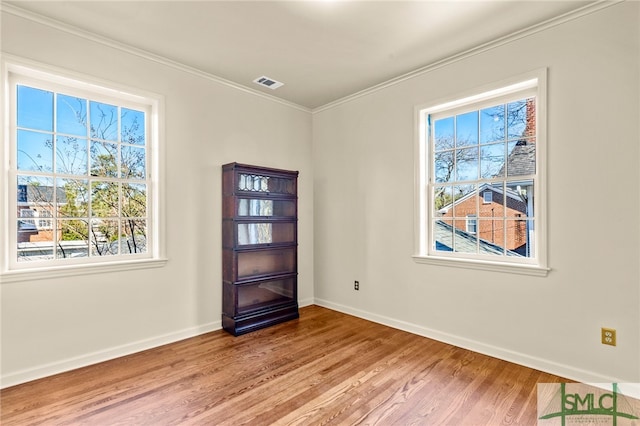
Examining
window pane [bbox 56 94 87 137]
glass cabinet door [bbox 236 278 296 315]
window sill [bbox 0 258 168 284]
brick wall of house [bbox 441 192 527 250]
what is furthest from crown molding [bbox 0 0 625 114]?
glass cabinet door [bbox 236 278 296 315]

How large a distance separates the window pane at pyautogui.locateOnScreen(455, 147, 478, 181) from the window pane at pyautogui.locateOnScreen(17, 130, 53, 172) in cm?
362

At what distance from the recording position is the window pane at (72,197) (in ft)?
8.75

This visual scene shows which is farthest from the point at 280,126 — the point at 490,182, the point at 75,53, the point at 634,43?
the point at 634,43

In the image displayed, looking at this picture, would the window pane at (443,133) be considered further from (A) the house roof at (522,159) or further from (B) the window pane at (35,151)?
(B) the window pane at (35,151)

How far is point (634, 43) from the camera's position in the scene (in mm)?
2189

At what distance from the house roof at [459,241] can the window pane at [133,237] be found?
2923 mm

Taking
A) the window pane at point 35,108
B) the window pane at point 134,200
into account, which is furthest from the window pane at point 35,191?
the window pane at point 134,200

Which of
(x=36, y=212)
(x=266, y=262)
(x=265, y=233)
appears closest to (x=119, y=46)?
(x=36, y=212)

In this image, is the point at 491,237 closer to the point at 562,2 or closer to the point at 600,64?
the point at 600,64

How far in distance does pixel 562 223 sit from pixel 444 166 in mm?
1172

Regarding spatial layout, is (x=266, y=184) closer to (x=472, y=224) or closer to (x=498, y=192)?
(x=472, y=224)

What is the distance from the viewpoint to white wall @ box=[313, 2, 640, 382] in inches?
87.9

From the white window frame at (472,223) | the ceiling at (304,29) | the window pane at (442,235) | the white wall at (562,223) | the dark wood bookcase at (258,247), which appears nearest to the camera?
the white wall at (562,223)

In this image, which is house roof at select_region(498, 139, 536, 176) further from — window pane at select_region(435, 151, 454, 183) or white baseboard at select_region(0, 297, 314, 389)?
white baseboard at select_region(0, 297, 314, 389)
